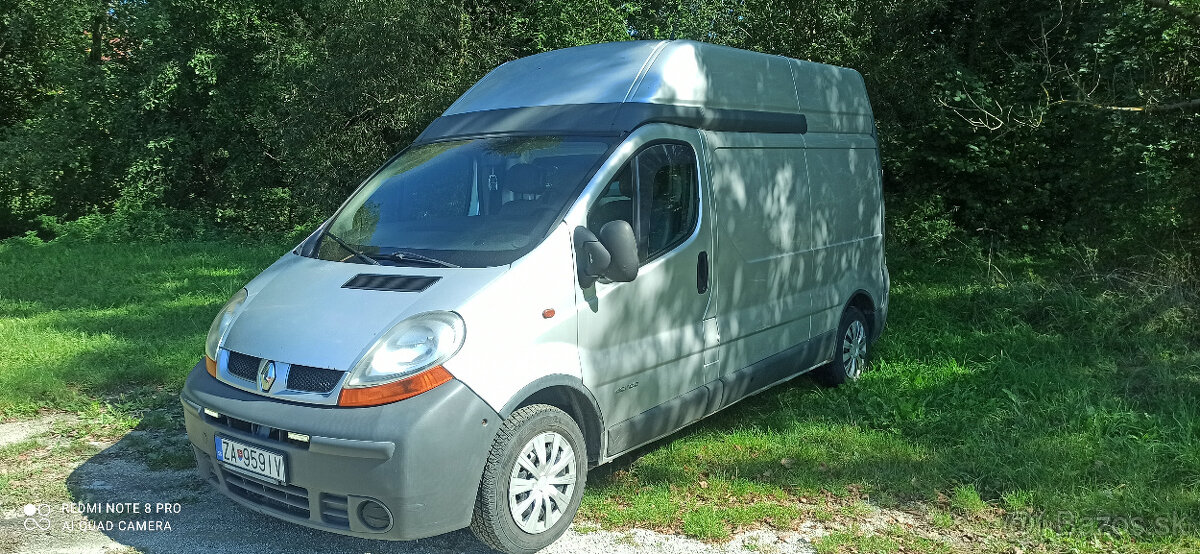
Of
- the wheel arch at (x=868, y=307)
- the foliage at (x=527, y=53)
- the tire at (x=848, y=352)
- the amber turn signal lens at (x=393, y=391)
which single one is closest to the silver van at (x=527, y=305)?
the amber turn signal lens at (x=393, y=391)

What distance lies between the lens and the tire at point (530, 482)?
3.93 m

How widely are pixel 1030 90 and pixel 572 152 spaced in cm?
945

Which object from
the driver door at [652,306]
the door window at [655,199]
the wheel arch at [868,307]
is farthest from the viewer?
the wheel arch at [868,307]

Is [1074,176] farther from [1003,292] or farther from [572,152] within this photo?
[572,152]

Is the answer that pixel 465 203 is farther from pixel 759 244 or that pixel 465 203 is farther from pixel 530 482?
pixel 759 244

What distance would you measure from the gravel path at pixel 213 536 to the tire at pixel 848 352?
2608mm

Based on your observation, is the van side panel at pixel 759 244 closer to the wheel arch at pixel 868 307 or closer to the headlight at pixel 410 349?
the wheel arch at pixel 868 307

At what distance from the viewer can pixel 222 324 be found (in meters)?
4.50

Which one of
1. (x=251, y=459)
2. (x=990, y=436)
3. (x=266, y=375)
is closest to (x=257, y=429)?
(x=251, y=459)

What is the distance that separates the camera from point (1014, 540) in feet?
14.5

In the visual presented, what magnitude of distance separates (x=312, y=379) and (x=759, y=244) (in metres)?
2.92

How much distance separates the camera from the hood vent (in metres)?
4.11

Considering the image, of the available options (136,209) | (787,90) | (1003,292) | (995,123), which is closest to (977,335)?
(1003,292)

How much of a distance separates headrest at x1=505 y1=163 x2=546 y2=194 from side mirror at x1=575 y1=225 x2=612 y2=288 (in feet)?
1.36
